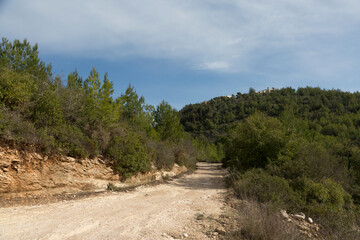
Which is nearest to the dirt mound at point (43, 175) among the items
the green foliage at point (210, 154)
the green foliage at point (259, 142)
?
the green foliage at point (259, 142)

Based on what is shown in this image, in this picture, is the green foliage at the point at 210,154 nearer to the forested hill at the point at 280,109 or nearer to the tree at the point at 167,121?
the forested hill at the point at 280,109

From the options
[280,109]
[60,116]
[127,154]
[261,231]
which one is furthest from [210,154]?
[261,231]

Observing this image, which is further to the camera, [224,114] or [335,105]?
[224,114]

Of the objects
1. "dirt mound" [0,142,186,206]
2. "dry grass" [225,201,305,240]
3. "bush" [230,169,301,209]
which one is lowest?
"bush" [230,169,301,209]

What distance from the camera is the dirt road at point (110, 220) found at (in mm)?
5430

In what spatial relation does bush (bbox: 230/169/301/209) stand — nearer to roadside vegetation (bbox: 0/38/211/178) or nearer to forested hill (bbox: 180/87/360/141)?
roadside vegetation (bbox: 0/38/211/178)

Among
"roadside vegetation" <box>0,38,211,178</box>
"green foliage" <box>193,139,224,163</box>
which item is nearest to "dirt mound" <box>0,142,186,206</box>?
"roadside vegetation" <box>0,38,211,178</box>

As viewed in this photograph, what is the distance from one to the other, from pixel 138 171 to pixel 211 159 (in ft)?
157

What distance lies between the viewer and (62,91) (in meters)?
12.6

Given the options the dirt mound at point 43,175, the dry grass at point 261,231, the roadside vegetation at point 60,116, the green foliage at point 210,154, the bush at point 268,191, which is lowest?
the green foliage at point 210,154

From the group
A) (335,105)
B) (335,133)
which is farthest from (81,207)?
(335,105)

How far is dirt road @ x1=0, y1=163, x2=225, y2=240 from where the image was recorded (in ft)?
17.8

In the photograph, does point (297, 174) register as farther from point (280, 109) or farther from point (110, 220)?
point (280, 109)

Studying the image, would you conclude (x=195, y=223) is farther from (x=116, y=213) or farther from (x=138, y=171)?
(x=138, y=171)
